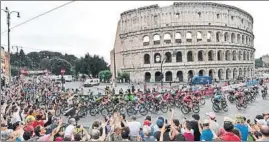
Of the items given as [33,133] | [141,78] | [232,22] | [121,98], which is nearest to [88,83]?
[121,98]

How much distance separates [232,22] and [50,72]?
1699 centimetres

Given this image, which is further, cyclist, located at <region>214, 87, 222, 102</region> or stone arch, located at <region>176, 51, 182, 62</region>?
stone arch, located at <region>176, 51, 182, 62</region>

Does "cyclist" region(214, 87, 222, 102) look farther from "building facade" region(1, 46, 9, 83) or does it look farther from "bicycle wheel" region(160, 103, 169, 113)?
"building facade" region(1, 46, 9, 83)

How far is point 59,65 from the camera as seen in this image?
1012 cm

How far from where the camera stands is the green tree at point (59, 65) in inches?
394

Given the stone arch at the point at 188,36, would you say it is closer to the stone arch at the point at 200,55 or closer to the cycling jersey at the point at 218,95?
the stone arch at the point at 200,55

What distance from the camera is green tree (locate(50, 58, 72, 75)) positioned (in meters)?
10.0

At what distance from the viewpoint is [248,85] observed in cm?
1085

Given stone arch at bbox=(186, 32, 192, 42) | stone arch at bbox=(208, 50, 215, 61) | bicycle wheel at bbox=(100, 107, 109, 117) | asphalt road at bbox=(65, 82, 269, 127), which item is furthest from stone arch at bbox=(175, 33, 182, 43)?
bicycle wheel at bbox=(100, 107, 109, 117)

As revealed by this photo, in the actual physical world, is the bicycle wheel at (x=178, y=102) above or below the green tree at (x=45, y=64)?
below

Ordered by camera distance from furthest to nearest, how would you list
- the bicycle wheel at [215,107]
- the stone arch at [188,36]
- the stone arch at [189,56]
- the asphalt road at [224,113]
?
the stone arch at [189,56]
the stone arch at [188,36]
the bicycle wheel at [215,107]
the asphalt road at [224,113]

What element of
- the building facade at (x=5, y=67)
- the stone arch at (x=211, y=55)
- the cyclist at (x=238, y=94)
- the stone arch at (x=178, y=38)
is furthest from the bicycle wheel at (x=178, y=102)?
the stone arch at (x=211, y=55)

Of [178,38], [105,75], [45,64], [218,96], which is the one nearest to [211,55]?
[178,38]

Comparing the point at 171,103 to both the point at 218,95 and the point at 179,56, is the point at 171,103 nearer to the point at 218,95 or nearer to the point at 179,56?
the point at 218,95
